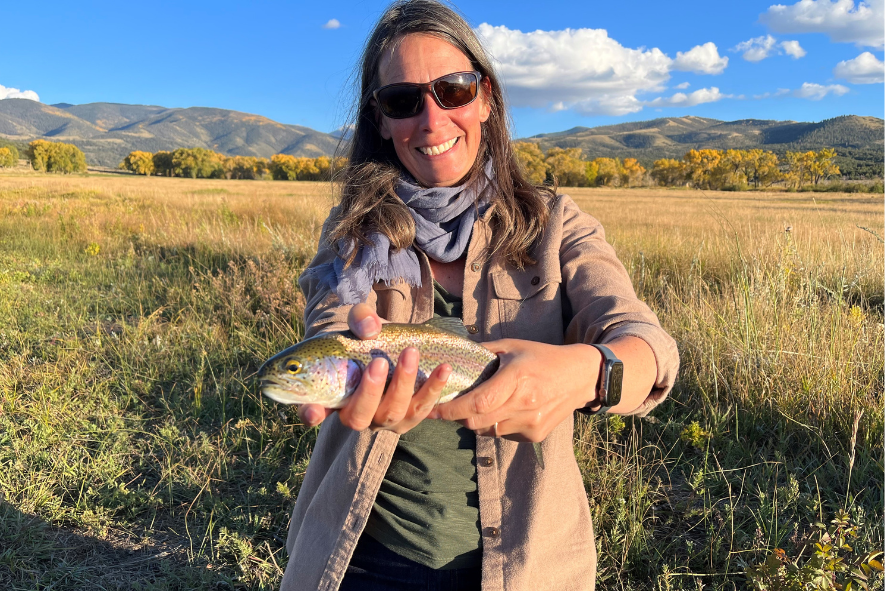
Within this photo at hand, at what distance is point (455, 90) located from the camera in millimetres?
2188

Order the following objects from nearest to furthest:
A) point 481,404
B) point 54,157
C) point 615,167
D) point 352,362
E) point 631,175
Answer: point 481,404 < point 352,362 < point 615,167 < point 631,175 < point 54,157

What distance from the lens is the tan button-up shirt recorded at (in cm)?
175

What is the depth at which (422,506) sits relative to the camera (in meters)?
1.83

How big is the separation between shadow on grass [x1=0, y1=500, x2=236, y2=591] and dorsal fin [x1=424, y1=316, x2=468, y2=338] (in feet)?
7.57

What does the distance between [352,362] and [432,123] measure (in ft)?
3.70

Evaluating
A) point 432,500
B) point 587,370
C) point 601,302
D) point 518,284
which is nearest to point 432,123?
point 518,284

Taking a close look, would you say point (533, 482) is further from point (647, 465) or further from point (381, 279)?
point (647, 465)

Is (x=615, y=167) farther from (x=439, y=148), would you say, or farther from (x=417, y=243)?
(x=417, y=243)

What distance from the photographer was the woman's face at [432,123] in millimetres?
2152

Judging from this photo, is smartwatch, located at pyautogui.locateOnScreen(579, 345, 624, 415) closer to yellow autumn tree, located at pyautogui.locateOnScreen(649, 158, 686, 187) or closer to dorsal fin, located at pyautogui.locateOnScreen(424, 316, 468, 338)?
dorsal fin, located at pyautogui.locateOnScreen(424, 316, 468, 338)

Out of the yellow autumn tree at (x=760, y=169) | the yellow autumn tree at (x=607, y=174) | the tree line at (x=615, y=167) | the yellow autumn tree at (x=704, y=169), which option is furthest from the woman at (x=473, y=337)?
the yellow autumn tree at (x=760, y=169)

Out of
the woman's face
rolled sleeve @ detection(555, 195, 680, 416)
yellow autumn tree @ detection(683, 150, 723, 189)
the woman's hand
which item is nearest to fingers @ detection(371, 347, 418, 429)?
the woman's hand

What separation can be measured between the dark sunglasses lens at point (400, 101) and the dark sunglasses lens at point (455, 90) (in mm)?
89

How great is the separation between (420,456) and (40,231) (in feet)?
43.0
